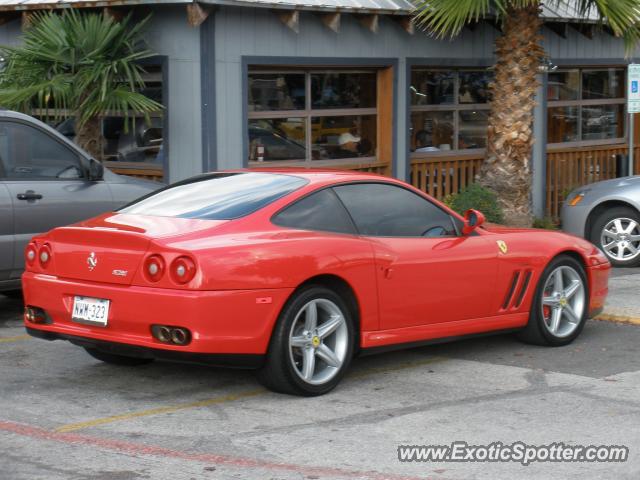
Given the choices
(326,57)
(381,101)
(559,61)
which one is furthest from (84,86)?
(559,61)

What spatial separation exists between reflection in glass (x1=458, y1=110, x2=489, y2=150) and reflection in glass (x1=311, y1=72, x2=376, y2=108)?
5.97 feet

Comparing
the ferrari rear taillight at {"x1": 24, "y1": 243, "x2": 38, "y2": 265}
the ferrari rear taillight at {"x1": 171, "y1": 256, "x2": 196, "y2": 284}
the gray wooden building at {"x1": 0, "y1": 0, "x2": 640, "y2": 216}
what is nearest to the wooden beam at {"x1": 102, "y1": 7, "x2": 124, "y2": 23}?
the gray wooden building at {"x1": 0, "y1": 0, "x2": 640, "y2": 216}

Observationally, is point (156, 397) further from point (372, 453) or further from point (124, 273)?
point (372, 453)

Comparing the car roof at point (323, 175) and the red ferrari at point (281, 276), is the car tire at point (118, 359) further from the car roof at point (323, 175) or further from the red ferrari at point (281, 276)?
the car roof at point (323, 175)

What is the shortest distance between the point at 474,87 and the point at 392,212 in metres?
9.57

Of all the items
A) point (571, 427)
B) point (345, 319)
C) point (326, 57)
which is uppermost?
point (326, 57)

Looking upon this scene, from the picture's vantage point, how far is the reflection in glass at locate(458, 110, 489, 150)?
17.1m

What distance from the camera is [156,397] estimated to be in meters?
7.25

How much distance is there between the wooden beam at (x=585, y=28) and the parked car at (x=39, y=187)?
372 inches

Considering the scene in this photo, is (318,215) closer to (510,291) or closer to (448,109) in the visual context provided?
A: (510,291)

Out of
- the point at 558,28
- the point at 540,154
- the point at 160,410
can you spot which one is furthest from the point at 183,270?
the point at 558,28

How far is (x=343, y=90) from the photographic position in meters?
15.4

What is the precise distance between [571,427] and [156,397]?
98.1 inches

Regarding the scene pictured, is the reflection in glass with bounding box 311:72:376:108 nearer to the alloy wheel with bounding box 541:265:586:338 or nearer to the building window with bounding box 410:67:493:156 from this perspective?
the building window with bounding box 410:67:493:156
